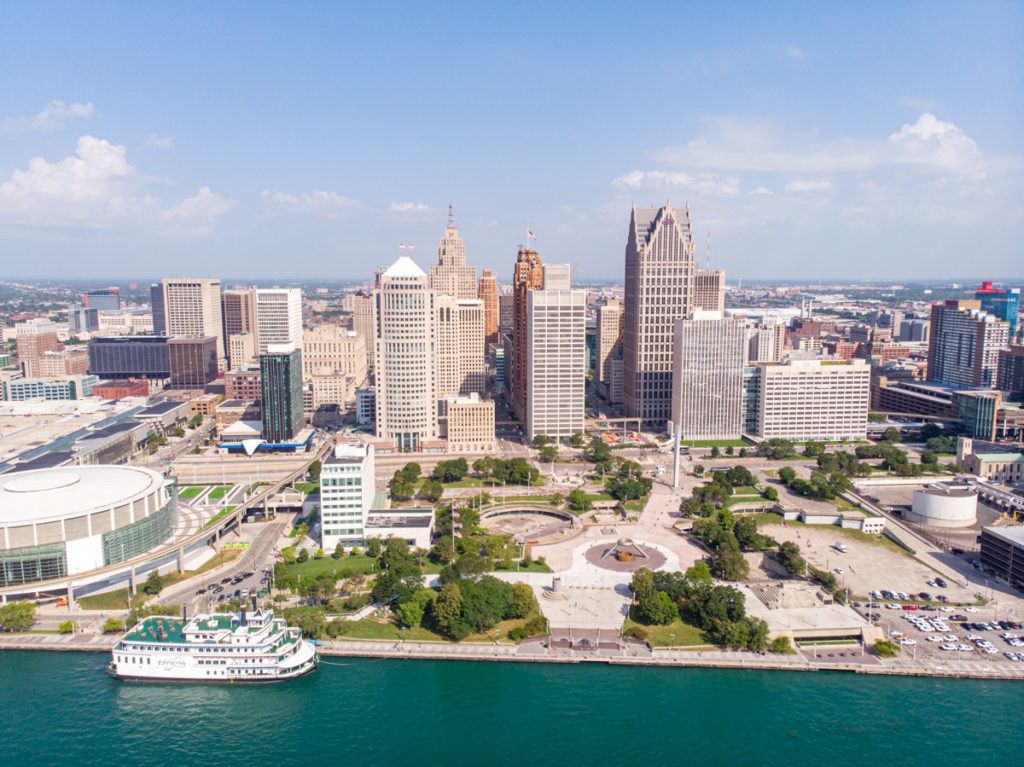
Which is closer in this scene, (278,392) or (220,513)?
(220,513)

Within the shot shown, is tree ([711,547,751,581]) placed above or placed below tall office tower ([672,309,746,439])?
below

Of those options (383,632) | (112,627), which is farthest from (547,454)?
(112,627)

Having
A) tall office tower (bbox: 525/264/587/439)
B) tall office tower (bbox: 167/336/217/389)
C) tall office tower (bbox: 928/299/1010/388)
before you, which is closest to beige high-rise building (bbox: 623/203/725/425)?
tall office tower (bbox: 525/264/587/439)

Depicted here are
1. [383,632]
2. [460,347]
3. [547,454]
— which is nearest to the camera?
[383,632]

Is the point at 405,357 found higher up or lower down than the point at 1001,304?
lower down

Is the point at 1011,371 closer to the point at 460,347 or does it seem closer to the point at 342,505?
the point at 460,347

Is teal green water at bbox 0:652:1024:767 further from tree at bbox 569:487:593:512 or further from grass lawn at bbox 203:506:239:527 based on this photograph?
tree at bbox 569:487:593:512

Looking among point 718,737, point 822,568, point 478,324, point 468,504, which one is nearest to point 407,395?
point 468,504
